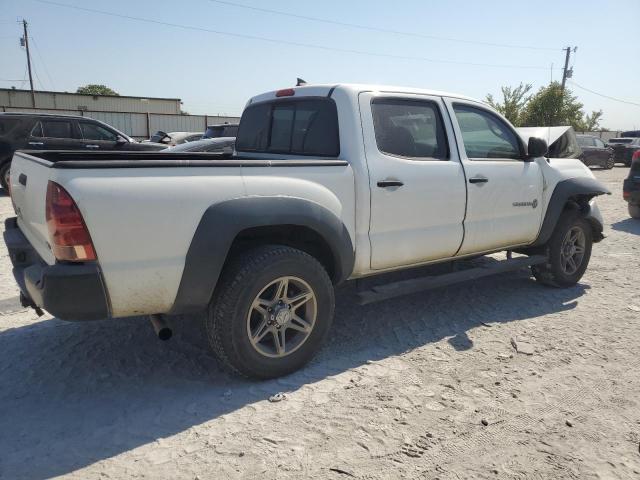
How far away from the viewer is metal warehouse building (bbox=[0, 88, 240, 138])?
25.1 meters

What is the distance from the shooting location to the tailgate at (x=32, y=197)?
2.75m

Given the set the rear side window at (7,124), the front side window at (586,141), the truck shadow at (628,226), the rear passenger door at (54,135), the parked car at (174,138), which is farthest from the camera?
the front side window at (586,141)

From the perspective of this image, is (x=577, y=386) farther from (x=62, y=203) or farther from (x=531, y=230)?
(x=62, y=203)

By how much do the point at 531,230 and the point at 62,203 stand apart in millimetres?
4039

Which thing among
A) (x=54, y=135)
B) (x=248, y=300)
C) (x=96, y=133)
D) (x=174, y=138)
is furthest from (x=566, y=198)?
(x=174, y=138)

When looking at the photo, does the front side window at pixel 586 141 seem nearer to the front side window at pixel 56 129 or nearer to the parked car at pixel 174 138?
the parked car at pixel 174 138

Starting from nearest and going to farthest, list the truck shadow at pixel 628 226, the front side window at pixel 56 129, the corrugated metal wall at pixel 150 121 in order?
the truck shadow at pixel 628 226 → the front side window at pixel 56 129 → the corrugated metal wall at pixel 150 121

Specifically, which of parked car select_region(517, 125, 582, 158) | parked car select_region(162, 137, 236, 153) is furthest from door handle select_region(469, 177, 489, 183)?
parked car select_region(162, 137, 236, 153)

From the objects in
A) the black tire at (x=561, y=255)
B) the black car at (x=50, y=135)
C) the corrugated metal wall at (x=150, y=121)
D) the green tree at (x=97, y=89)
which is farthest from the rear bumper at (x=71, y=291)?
the green tree at (x=97, y=89)

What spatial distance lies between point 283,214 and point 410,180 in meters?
1.15

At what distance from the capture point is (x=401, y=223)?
372 cm

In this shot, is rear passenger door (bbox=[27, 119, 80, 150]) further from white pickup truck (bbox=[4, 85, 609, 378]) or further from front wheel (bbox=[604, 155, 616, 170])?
front wheel (bbox=[604, 155, 616, 170])

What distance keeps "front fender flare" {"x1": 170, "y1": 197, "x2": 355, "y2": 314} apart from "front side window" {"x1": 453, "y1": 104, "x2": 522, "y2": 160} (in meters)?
1.84

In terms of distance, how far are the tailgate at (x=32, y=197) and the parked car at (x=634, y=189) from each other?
33.6ft
